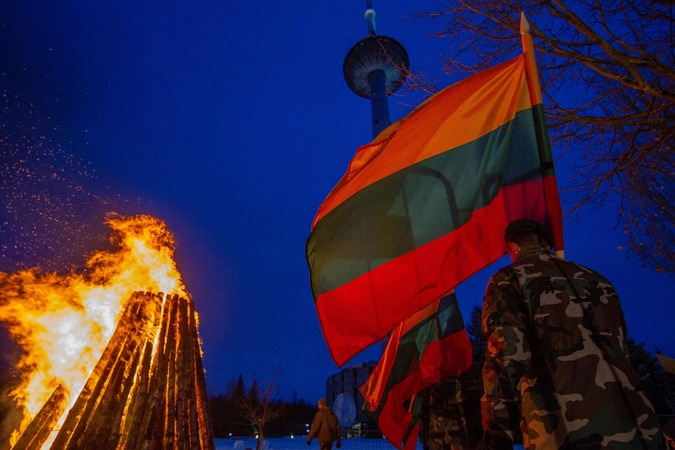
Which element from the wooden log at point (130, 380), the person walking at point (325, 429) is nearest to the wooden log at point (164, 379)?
the wooden log at point (130, 380)

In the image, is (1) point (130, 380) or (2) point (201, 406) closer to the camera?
(1) point (130, 380)

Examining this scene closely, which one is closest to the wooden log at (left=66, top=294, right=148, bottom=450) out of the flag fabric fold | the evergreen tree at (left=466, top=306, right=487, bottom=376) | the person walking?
the flag fabric fold

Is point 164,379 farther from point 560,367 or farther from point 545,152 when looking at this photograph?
point 545,152

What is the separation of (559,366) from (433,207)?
187 cm

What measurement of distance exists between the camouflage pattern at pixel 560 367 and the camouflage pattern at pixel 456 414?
2993mm

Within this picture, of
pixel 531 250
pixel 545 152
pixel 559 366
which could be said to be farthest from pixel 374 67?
pixel 559 366

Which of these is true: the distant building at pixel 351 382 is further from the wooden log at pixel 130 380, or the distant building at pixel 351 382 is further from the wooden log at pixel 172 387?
the wooden log at pixel 130 380

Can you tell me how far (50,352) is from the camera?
7484mm

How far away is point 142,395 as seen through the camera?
579 centimetres

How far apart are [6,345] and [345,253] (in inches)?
340

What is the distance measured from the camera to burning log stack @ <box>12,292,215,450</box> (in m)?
5.36

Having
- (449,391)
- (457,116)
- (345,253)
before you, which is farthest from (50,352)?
(457,116)

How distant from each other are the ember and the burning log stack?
0.01 metres

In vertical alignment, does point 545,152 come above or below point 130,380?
above
